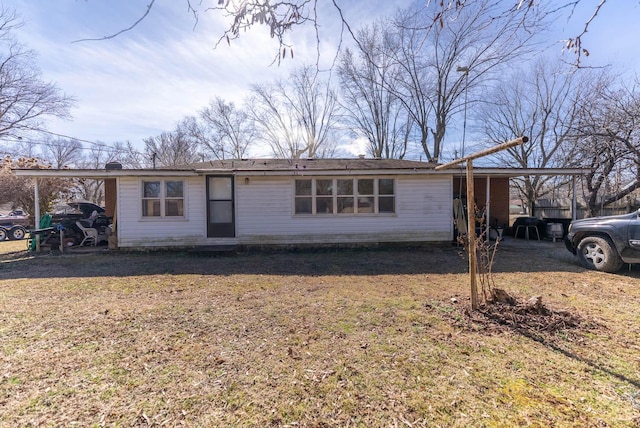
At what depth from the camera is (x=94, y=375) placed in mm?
2645

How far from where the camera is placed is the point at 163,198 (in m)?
9.45

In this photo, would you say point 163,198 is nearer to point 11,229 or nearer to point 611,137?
point 11,229

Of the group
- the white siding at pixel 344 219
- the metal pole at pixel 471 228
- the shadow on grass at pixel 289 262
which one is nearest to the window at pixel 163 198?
the shadow on grass at pixel 289 262

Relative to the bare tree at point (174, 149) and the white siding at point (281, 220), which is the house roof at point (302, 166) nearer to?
the white siding at point (281, 220)

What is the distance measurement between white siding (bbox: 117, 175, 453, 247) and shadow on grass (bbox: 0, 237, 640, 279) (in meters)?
0.45

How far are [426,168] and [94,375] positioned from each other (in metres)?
9.27

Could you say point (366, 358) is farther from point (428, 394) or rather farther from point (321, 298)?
point (321, 298)

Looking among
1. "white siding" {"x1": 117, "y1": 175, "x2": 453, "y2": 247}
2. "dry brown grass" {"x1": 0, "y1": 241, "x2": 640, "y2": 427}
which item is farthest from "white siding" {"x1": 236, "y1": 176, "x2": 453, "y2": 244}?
"dry brown grass" {"x1": 0, "y1": 241, "x2": 640, "y2": 427}

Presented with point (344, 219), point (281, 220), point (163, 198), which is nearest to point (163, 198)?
point (163, 198)

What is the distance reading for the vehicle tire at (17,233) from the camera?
13570 millimetres

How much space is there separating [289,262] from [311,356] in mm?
5026

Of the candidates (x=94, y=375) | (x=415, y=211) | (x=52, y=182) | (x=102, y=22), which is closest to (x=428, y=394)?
(x=94, y=375)

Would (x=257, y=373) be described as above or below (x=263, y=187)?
below

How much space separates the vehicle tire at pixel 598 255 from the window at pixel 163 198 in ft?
36.1
